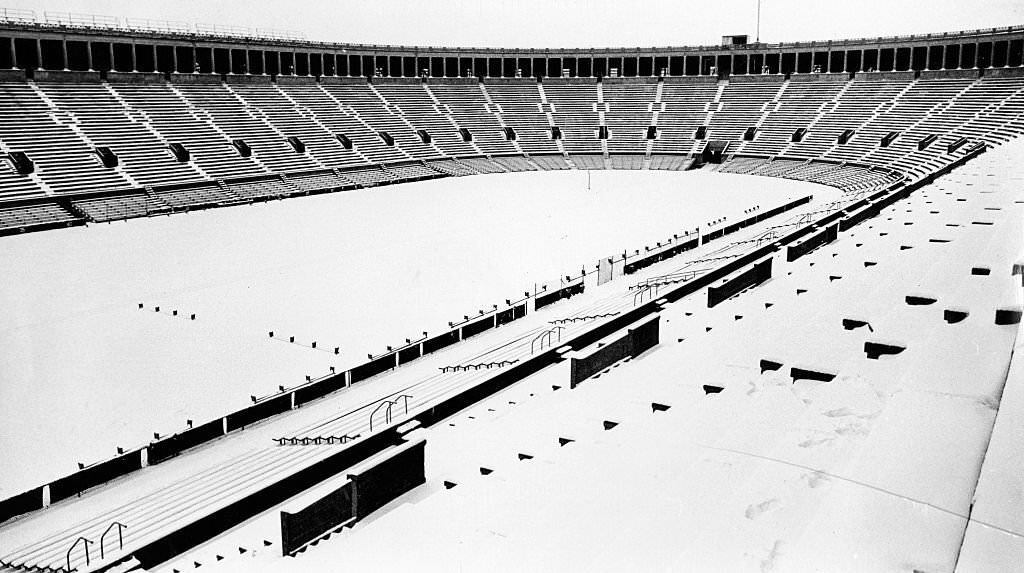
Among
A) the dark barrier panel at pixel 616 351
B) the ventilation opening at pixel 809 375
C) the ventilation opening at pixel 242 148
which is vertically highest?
the ventilation opening at pixel 242 148

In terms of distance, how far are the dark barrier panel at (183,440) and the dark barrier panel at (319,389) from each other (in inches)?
52.1

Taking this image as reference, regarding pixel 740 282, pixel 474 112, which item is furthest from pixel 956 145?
pixel 474 112

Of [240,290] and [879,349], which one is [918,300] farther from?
[240,290]

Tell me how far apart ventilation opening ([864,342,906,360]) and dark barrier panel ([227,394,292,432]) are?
724cm

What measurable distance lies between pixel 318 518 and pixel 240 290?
1240 cm

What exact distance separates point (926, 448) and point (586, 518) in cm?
235

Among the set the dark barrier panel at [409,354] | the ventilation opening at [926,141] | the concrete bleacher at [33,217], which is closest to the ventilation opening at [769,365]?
the dark barrier panel at [409,354]

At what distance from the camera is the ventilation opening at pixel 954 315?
8.75 meters

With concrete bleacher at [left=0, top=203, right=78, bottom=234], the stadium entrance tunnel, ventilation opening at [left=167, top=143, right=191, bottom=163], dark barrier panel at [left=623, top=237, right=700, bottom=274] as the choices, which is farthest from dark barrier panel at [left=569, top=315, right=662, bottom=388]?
ventilation opening at [left=167, top=143, right=191, bottom=163]

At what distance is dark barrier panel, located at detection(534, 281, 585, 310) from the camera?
16888 millimetres

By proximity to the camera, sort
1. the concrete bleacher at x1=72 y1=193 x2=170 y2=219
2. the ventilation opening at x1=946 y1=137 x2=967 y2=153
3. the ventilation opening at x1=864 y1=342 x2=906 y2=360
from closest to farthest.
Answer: the ventilation opening at x1=864 y1=342 x2=906 y2=360, the concrete bleacher at x1=72 y1=193 x2=170 y2=219, the ventilation opening at x1=946 y1=137 x2=967 y2=153

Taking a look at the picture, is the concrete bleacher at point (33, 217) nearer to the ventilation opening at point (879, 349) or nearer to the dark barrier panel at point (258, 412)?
the dark barrier panel at point (258, 412)

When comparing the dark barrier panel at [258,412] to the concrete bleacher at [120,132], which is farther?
the concrete bleacher at [120,132]

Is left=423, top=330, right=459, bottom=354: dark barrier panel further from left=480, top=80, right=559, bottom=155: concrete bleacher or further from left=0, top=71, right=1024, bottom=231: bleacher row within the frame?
left=480, top=80, right=559, bottom=155: concrete bleacher
